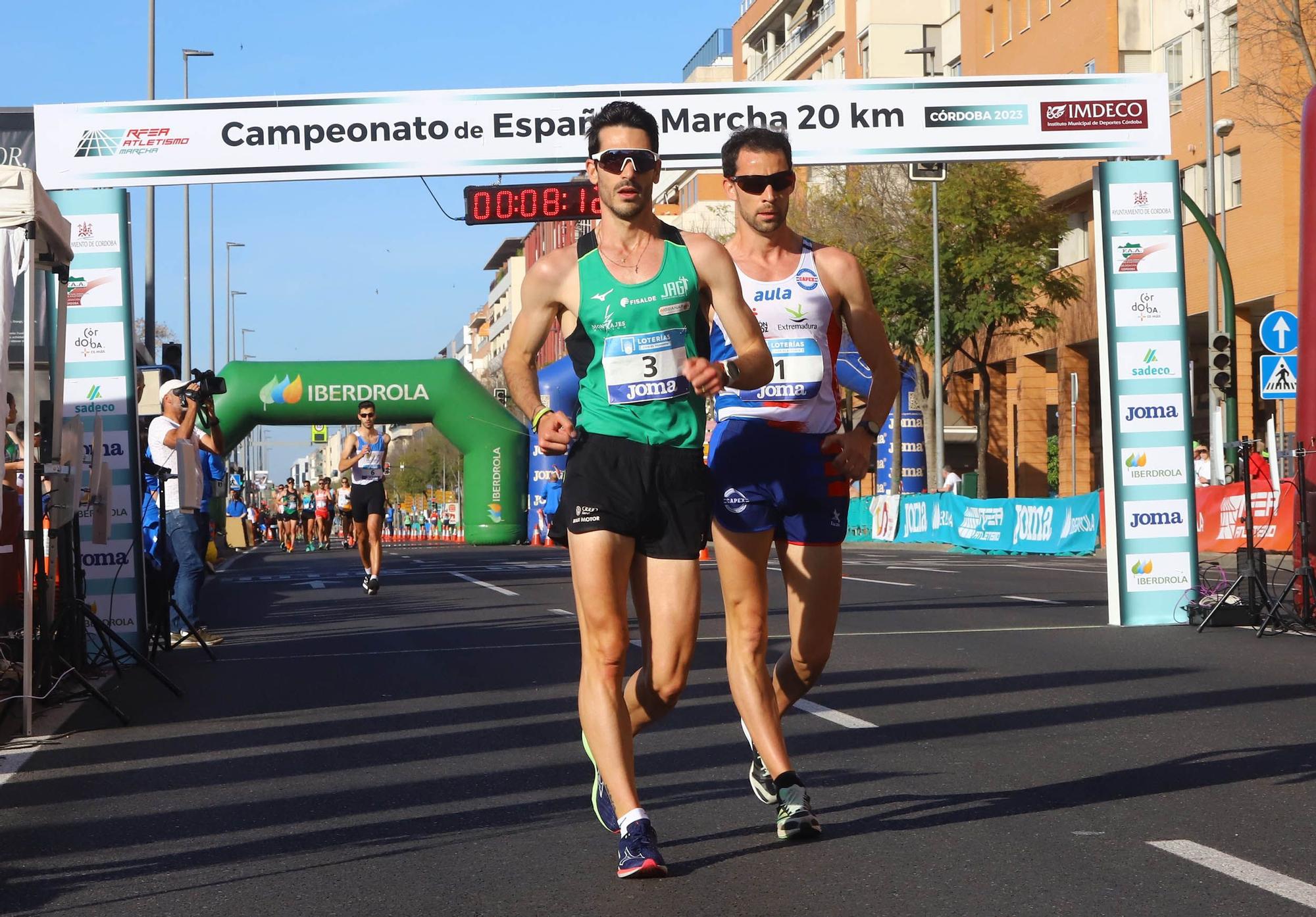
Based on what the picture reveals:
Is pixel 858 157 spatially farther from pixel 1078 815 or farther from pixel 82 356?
pixel 1078 815

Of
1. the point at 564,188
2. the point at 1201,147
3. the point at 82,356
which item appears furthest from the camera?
the point at 1201,147

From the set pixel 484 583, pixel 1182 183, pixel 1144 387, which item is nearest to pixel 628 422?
pixel 1144 387

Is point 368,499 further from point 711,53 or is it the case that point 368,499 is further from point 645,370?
point 711,53

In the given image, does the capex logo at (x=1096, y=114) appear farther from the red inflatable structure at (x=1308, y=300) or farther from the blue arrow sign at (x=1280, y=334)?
the blue arrow sign at (x=1280, y=334)

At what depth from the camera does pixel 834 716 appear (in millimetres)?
8805

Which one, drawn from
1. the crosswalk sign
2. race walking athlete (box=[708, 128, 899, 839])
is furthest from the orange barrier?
race walking athlete (box=[708, 128, 899, 839])

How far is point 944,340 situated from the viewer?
1940 inches

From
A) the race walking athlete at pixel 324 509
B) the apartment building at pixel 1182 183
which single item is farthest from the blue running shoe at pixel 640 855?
the race walking athlete at pixel 324 509

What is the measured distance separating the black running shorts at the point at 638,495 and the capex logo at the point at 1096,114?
9726 millimetres

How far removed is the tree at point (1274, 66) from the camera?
3531 cm

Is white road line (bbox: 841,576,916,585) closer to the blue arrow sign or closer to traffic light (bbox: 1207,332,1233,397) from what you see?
traffic light (bbox: 1207,332,1233,397)

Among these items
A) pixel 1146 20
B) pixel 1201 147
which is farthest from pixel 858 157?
pixel 1146 20

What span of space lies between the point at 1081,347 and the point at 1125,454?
3660 cm

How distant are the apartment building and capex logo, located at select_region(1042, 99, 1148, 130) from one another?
1835cm
